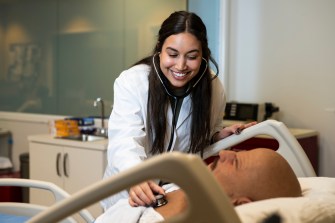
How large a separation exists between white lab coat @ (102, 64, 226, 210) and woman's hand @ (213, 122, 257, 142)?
0.15 feet

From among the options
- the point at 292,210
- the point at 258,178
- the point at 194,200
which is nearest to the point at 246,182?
the point at 258,178

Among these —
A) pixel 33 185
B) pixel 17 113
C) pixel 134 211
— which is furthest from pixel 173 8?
pixel 134 211

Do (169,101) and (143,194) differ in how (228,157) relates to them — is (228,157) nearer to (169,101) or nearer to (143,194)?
(143,194)

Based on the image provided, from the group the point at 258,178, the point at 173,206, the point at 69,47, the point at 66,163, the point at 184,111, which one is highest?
the point at 69,47

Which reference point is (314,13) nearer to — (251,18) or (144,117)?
(251,18)

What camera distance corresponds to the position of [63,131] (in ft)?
10.1

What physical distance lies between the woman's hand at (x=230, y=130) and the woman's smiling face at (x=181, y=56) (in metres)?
0.28

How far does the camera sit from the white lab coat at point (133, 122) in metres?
1.34

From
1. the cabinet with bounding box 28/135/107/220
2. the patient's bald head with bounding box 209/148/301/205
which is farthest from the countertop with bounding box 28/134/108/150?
the patient's bald head with bounding box 209/148/301/205

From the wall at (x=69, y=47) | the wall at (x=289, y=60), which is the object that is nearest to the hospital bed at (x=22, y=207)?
the wall at (x=289, y=60)

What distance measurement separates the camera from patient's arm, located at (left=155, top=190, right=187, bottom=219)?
1074mm

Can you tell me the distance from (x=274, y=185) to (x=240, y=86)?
6.95 ft

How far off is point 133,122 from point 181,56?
11.1 inches

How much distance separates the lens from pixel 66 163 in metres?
2.85
